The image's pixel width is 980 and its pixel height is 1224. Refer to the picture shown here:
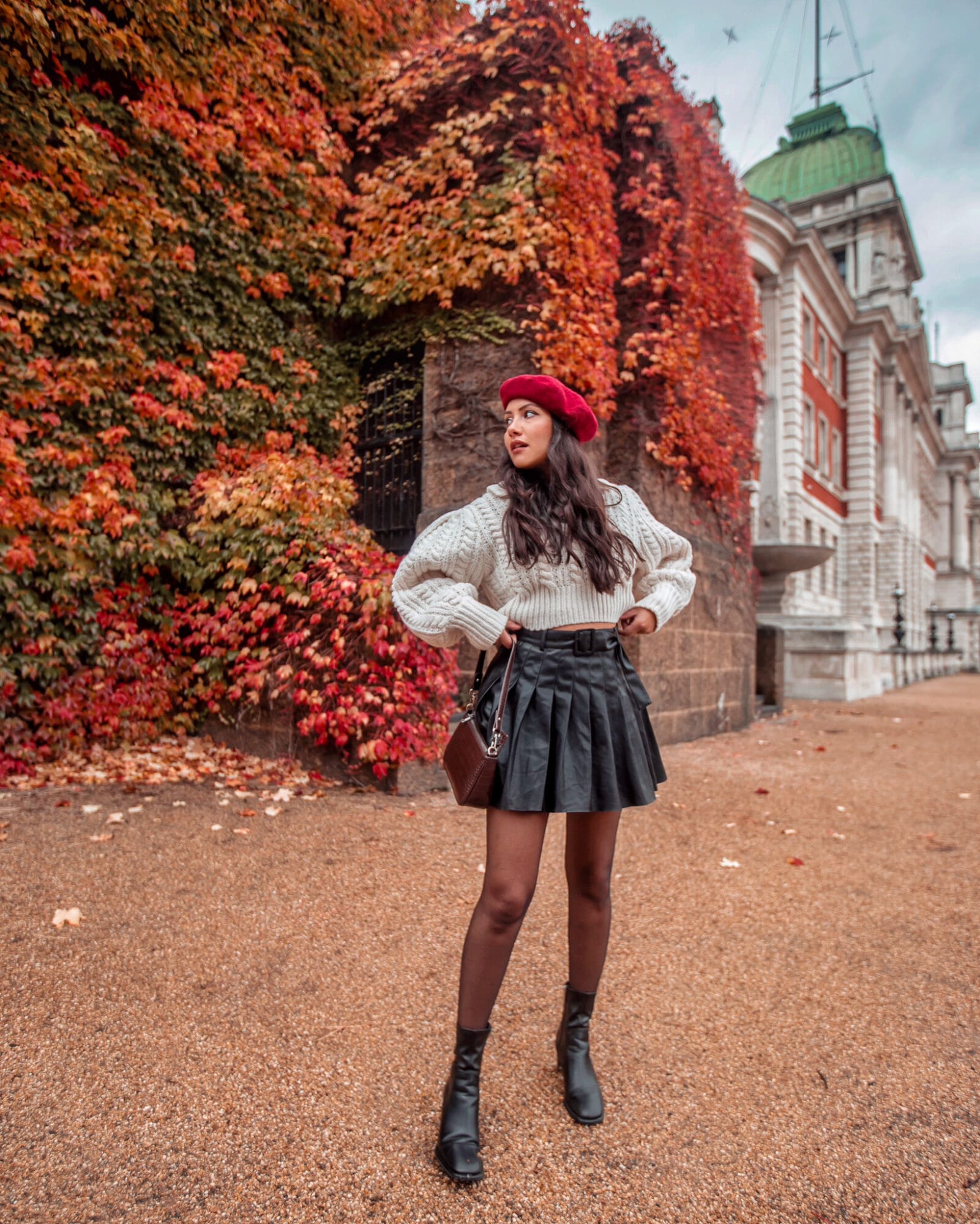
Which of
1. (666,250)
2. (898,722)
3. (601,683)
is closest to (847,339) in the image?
(898,722)

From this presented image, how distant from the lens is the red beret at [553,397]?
208 cm

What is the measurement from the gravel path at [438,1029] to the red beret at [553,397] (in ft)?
6.10

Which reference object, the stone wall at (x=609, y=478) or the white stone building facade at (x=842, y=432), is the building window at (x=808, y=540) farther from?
the stone wall at (x=609, y=478)

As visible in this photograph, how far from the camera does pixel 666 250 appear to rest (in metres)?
7.43

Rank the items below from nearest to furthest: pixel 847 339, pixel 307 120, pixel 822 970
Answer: pixel 822 970 → pixel 307 120 → pixel 847 339

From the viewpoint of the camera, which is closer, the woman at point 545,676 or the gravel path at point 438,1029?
the gravel path at point 438,1029

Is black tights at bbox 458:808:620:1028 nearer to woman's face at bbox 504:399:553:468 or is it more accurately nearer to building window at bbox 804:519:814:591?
woman's face at bbox 504:399:553:468

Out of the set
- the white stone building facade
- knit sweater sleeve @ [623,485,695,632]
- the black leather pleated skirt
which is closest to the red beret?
knit sweater sleeve @ [623,485,695,632]

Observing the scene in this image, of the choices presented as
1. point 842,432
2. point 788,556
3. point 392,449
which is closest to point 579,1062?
point 392,449

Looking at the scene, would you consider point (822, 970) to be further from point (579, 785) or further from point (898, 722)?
point (898, 722)

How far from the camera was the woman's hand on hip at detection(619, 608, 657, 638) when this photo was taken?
2.11m

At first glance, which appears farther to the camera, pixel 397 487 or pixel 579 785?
pixel 397 487

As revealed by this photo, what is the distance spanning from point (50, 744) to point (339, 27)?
24.5 ft

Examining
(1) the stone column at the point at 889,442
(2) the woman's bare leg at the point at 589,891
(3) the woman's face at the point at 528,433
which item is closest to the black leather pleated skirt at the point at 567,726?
(2) the woman's bare leg at the point at 589,891
